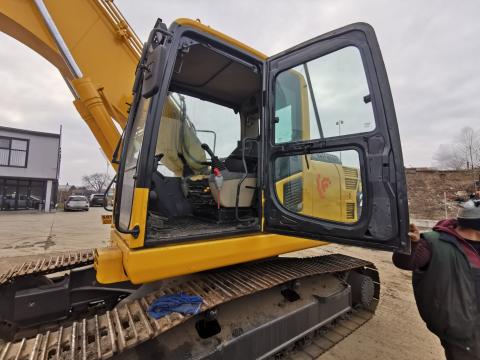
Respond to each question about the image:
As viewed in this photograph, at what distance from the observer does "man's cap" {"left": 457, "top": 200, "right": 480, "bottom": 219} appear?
1761 millimetres

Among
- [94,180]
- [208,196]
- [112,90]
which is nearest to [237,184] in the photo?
[208,196]

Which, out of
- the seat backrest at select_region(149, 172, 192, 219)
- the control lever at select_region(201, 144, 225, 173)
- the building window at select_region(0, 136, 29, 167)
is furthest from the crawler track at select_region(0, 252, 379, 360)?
the building window at select_region(0, 136, 29, 167)

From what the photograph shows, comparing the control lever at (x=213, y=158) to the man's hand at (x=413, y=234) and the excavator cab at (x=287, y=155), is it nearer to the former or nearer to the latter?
the excavator cab at (x=287, y=155)

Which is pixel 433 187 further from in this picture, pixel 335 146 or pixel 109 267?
pixel 109 267

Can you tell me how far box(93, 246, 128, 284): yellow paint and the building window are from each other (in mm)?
23481

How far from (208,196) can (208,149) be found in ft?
2.19

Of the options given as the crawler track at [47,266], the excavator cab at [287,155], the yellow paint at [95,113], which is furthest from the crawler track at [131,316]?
the yellow paint at [95,113]

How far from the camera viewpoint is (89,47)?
2.87 meters

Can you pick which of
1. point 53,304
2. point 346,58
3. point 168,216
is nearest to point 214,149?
point 168,216

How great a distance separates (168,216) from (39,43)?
2.16 m

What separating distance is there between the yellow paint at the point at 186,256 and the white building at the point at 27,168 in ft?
73.2

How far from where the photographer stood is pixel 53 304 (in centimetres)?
222

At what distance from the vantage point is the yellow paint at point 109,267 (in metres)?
1.76

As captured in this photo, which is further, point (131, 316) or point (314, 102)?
point (314, 102)
